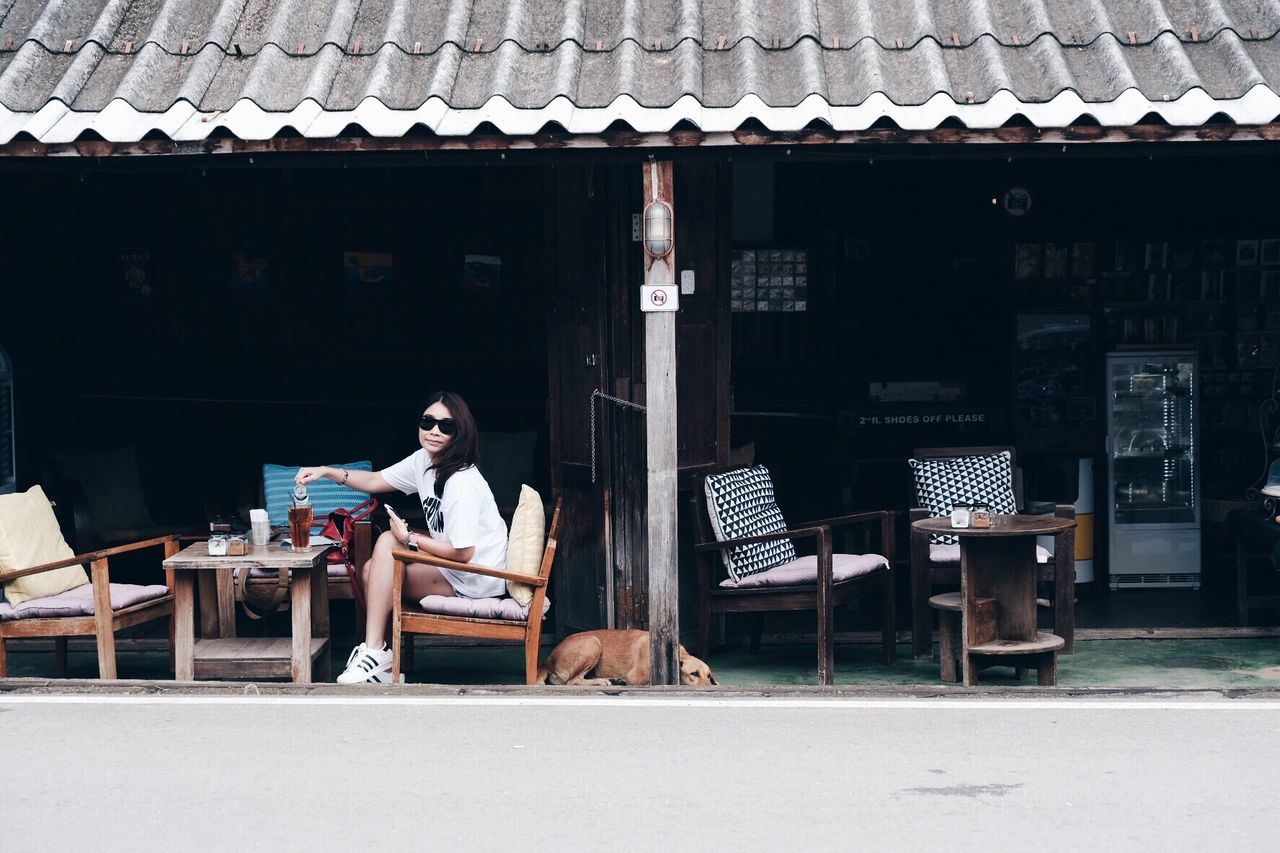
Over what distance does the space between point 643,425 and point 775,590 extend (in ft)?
3.76

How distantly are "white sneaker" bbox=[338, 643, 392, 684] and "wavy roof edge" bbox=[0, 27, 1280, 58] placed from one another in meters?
2.93

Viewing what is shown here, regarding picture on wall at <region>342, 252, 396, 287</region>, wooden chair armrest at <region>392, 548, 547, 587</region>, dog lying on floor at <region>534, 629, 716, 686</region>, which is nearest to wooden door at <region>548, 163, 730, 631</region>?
dog lying on floor at <region>534, 629, 716, 686</region>

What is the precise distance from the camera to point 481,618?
24.6 feet

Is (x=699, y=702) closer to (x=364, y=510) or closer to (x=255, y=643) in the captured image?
(x=255, y=643)

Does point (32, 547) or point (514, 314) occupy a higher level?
point (514, 314)

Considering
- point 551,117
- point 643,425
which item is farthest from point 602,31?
point 643,425

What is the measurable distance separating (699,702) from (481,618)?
1.15m

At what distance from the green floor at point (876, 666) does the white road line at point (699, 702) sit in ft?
2.27

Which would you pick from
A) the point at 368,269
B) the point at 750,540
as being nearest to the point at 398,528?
the point at 750,540

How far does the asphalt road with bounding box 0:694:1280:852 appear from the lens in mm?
5344

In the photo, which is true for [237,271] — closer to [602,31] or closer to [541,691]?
[602,31]

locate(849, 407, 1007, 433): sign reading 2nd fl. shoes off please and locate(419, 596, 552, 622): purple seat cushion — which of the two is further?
locate(849, 407, 1007, 433): sign reading 2nd fl. shoes off please

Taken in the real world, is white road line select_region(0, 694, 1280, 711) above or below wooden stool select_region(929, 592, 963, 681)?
below

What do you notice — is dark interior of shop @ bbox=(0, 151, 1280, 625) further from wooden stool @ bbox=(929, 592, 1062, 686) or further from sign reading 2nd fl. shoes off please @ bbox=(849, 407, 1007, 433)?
wooden stool @ bbox=(929, 592, 1062, 686)
